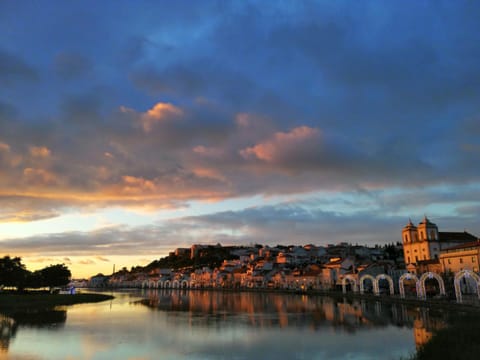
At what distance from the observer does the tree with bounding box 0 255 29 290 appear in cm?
5983

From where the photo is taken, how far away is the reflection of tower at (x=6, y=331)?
70.1 feet

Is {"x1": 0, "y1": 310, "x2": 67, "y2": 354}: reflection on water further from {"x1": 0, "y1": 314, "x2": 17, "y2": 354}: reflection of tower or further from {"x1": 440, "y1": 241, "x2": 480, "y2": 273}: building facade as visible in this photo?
{"x1": 440, "y1": 241, "x2": 480, "y2": 273}: building facade

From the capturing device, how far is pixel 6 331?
26.7 m

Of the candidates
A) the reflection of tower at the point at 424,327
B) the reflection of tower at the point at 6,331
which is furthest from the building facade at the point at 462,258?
the reflection of tower at the point at 6,331

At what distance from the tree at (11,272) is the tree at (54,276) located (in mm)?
12822

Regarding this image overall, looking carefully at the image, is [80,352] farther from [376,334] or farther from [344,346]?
[376,334]

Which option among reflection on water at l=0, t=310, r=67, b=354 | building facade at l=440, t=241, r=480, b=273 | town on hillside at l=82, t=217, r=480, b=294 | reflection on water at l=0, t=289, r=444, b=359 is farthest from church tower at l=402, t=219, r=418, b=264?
reflection on water at l=0, t=310, r=67, b=354

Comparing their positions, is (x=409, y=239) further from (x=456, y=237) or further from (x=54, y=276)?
(x=54, y=276)

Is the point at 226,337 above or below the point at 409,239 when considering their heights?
below

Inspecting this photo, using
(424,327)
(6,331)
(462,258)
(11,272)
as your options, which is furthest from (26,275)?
(462,258)

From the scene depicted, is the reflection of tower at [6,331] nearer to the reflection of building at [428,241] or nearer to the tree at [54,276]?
the tree at [54,276]

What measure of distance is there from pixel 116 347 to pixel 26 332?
899 centimetres

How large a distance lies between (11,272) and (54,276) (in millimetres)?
19540

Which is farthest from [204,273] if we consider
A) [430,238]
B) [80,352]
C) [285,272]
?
[80,352]
